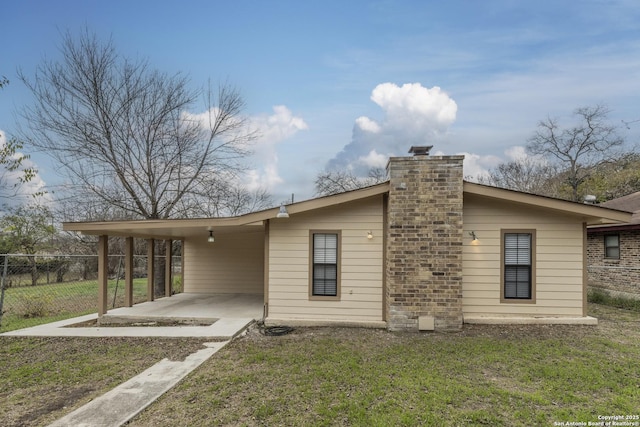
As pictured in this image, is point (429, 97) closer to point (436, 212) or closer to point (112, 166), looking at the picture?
point (436, 212)

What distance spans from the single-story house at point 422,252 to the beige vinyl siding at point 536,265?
2 centimetres

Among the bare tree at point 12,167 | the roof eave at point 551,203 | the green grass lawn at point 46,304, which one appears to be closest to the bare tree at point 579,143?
the roof eave at point 551,203

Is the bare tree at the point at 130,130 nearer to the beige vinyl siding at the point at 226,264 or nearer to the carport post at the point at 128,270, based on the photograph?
the beige vinyl siding at the point at 226,264

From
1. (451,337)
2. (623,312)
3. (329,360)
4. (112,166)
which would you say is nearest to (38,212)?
(112,166)

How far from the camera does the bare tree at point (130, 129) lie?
11844 millimetres

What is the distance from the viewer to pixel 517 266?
22.9 feet

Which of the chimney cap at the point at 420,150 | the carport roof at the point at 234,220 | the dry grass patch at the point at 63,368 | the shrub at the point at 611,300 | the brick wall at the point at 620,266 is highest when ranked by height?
the chimney cap at the point at 420,150

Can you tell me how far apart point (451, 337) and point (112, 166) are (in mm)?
12365

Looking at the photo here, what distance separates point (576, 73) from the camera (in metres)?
11.3

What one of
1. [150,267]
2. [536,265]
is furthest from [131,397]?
[536,265]

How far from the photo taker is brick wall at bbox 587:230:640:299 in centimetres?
1075

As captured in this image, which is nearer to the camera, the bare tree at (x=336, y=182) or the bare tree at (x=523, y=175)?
the bare tree at (x=336, y=182)

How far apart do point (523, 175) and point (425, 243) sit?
2388 centimetres

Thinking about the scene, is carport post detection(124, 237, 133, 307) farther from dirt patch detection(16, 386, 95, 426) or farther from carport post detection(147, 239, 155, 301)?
dirt patch detection(16, 386, 95, 426)
